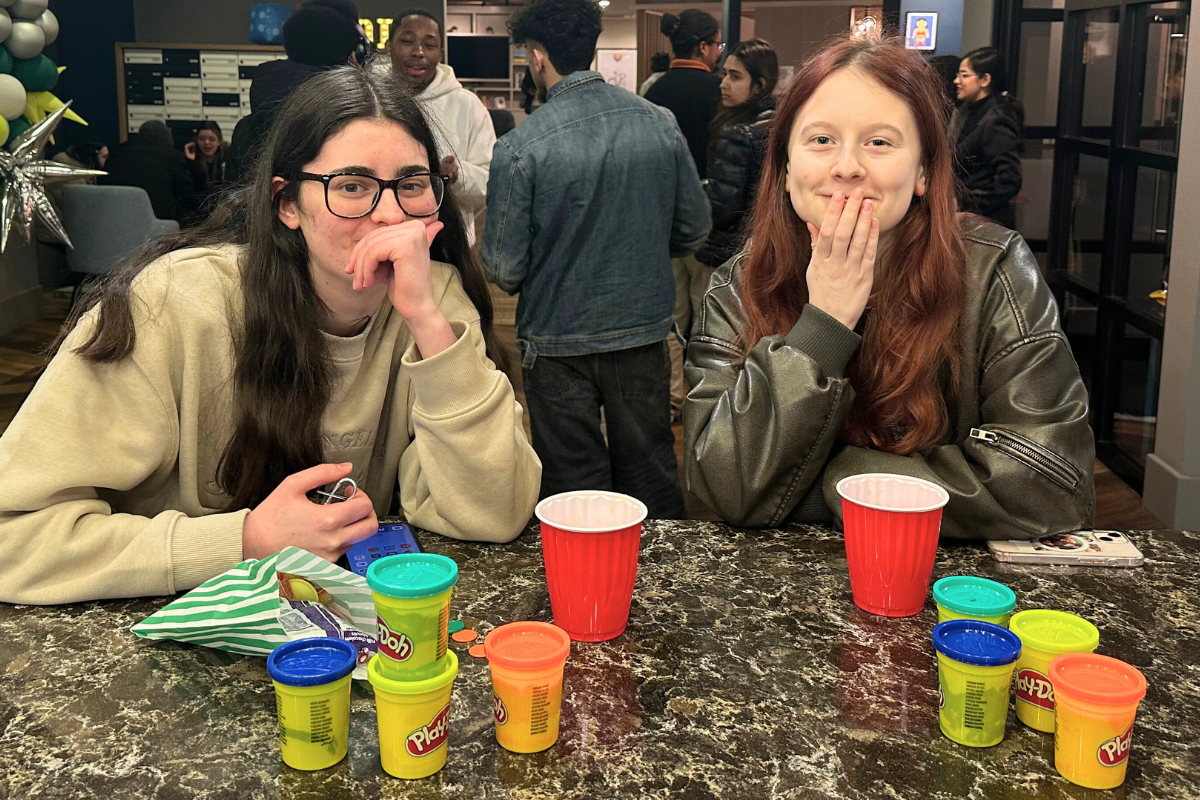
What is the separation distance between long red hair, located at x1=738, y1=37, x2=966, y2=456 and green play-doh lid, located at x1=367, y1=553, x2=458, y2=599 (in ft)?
2.67

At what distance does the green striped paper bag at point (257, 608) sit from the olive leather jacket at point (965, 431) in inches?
22.7

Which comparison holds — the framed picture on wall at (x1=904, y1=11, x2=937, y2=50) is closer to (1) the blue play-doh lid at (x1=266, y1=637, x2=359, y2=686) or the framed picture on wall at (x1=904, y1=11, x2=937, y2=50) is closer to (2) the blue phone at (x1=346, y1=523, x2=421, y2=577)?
(2) the blue phone at (x1=346, y1=523, x2=421, y2=577)

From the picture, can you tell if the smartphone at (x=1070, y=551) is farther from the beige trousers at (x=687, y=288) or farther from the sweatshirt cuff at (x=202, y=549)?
the beige trousers at (x=687, y=288)

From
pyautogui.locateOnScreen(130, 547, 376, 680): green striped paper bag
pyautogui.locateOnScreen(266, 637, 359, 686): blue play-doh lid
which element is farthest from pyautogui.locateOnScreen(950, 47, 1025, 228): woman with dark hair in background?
pyautogui.locateOnScreen(266, 637, 359, 686): blue play-doh lid

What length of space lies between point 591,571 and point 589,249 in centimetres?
210

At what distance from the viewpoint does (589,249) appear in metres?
3.07

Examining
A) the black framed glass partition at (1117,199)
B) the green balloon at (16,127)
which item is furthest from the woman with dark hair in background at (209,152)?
the black framed glass partition at (1117,199)

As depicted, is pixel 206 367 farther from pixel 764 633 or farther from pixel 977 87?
pixel 977 87

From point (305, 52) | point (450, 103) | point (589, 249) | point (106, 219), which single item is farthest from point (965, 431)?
point (106, 219)

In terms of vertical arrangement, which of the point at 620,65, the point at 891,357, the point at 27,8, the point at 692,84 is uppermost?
the point at 620,65

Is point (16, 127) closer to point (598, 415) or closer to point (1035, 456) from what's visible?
point (598, 415)

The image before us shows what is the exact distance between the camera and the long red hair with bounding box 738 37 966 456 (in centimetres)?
149

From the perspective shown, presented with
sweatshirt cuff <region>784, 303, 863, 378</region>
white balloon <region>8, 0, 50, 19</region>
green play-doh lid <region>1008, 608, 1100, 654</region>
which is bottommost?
green play-doh lid <region>1008, 608, 1100, 654</region>

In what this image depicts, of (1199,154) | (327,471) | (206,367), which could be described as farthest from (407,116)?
(1199,154)
